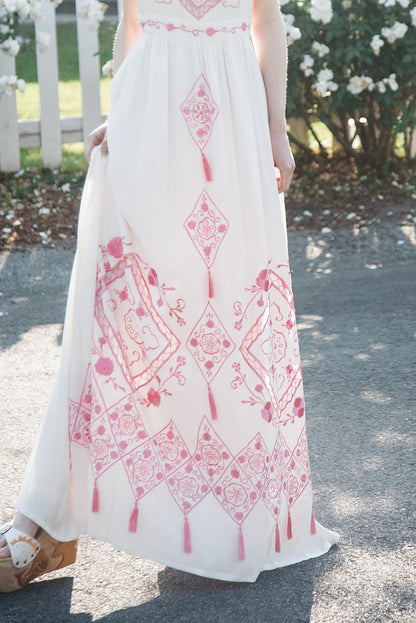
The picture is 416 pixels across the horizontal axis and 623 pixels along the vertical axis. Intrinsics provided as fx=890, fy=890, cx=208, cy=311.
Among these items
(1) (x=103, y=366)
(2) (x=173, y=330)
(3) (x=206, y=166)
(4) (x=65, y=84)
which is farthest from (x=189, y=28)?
(4) (x=65, y=84)

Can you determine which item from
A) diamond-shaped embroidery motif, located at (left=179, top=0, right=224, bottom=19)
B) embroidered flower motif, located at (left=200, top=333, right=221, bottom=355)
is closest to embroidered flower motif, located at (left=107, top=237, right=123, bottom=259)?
embroidered flower motif, located at (left=200, top=333, right=221, bottom=355)

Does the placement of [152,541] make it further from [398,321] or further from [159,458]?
[398,321]

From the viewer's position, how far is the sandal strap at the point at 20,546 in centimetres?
200

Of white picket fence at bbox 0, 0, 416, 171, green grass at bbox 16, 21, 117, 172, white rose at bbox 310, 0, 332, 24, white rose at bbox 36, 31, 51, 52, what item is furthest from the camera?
green grass at bbox 16, 21, 117, 172

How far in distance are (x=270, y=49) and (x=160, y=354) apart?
2.49 feet

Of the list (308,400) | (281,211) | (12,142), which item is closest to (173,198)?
(281,211)

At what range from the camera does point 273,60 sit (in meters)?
2.08

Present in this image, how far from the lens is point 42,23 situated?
5.76 metres

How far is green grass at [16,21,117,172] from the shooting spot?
6.18m

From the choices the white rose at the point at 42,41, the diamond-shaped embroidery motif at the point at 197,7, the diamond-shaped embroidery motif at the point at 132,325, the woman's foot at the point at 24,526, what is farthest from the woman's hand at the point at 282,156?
the white rose at the point at 42,41

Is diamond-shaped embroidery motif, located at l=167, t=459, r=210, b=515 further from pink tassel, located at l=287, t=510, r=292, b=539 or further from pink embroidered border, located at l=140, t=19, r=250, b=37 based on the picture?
pink embroidered border, located at l=140, t=19, r=250, b=37

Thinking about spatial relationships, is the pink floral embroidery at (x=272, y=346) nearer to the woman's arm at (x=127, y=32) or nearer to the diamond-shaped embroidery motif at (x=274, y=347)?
the diamond-shaped embroidery motif at (x=274, y=347)

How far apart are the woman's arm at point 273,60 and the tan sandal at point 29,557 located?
103 cm

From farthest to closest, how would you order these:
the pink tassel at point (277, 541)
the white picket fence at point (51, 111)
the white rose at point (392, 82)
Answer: the white picket fence at point (51, 111) < the white rose at point (392, 82) < the pink tassel at point (277, 541)
